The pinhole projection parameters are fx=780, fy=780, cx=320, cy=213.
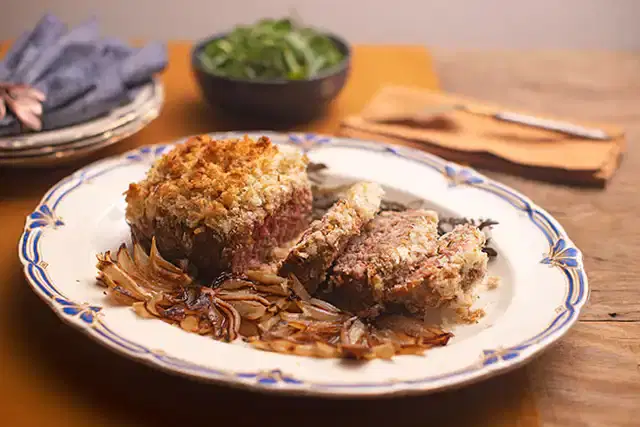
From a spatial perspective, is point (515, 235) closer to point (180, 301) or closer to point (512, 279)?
point (512, 279)

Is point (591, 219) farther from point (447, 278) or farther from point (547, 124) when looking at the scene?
point (447, 278)

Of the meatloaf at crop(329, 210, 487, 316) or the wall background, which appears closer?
the meatloaf at crop(329, 210, 487, 316)

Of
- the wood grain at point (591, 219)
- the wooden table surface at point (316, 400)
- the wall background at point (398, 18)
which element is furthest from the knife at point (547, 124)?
the wall background at point (398, 18)

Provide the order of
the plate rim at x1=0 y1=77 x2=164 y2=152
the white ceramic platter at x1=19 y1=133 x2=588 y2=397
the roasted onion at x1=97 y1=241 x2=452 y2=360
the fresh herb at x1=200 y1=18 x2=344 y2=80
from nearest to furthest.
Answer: the white ceramic platter at x1=19 y1=133 x2=588 y2=397, the roasted onion at x1=97 y1=241 x2=452 y2=360, the plate rim at x1=0 y1=77 x2=164 y2=152, the fresh herb at x1=200 y1=18 x2=344 y2=80

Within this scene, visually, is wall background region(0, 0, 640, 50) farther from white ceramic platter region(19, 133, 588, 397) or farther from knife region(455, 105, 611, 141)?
white ceramic platter region(19, 133, 588, 397)

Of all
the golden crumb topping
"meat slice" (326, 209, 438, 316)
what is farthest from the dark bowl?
"meat slice" (326, 209, 438, 316)

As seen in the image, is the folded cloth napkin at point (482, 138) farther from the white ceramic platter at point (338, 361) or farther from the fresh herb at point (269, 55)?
the white ceramic platter at point (338, 361)

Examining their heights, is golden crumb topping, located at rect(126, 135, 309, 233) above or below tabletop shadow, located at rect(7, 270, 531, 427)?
above
